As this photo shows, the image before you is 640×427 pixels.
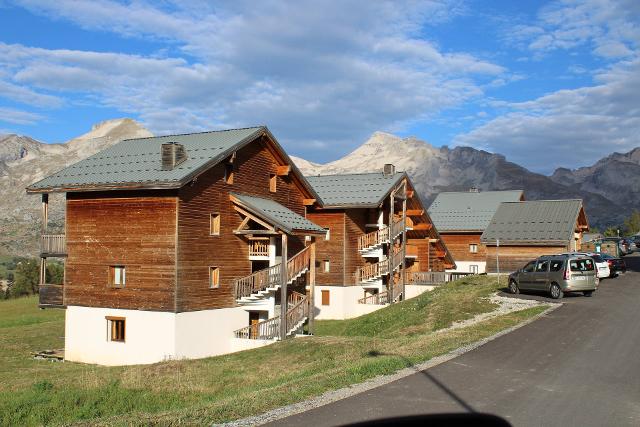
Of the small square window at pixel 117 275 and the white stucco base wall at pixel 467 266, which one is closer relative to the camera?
the small square window at pixel 117 275

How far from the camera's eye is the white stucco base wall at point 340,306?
43.2 metres

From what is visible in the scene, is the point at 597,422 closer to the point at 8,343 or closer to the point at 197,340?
the point at 197,340

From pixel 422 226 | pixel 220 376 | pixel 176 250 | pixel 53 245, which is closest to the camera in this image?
pixel 220 376

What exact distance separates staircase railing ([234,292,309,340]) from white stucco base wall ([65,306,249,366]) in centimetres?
73

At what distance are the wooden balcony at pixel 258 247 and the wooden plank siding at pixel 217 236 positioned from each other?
313mm

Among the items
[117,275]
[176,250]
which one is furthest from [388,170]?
[117,275]

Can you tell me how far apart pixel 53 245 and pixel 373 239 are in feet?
74.6

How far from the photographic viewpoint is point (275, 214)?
30.9 m

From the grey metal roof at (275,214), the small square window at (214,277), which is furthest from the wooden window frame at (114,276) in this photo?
the grey metal roof at (275,214)

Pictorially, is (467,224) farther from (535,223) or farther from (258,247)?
(258,247)

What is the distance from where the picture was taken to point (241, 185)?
3191 centimetres

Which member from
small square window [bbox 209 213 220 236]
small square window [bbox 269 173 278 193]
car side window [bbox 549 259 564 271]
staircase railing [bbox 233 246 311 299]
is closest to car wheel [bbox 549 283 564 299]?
car side window [bbox 549 259 564 271]

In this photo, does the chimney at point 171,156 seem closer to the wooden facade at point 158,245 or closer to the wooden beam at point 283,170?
the wooden facade at point 158,245

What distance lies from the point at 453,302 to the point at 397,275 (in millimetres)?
15444
